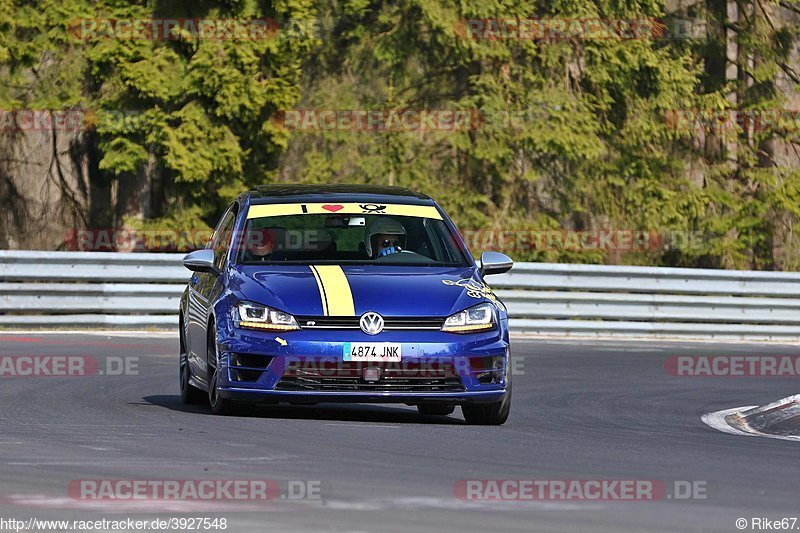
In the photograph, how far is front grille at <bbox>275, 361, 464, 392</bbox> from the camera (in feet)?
34.2

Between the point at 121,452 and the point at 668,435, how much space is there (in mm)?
3771

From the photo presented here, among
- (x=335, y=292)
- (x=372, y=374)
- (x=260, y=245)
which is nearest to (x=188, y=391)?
(x=260, y=245)

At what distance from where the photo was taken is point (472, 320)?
34.9ft

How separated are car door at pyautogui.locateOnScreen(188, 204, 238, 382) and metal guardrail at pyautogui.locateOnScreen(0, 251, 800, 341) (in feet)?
27.7

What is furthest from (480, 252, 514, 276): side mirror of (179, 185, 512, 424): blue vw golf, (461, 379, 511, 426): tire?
(461, 379, 511, 426): tire

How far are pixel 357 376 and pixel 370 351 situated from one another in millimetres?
183

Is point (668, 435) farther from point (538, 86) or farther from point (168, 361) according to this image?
point (538, 86)

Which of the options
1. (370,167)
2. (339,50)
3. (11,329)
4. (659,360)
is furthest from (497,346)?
(339,50)

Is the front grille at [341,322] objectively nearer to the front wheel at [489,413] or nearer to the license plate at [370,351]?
the license plate at [370,351]

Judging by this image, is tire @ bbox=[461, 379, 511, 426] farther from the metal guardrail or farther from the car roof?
the metal guardrail

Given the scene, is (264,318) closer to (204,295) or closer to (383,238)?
(204,295)

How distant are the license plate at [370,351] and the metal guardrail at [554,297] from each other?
35.7 feet

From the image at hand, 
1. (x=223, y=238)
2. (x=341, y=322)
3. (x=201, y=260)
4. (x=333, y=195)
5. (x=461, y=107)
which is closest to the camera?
(x=341, y=322)

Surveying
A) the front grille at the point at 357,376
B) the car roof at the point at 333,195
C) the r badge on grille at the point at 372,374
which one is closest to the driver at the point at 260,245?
the car roof at the point at 333,195
